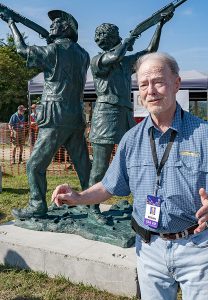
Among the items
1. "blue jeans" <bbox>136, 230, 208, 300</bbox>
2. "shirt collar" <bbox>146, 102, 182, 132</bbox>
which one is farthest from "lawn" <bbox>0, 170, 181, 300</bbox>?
"shirt collar" <bbox>146, 102, 182, 132</bbox>

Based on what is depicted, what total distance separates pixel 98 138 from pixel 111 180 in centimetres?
208

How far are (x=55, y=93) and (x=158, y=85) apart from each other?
2.44 meters

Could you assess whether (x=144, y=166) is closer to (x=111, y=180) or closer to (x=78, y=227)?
(x=111, y=180)

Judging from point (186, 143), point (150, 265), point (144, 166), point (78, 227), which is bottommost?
point (78, 227)

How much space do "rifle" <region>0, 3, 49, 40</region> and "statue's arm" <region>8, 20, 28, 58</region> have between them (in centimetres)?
7

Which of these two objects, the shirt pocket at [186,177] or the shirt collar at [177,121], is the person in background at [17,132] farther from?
the shirt pocket at [186,177]

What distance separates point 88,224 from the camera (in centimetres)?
405

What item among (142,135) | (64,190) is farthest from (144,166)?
(64,190)

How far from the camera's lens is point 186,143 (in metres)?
1.75

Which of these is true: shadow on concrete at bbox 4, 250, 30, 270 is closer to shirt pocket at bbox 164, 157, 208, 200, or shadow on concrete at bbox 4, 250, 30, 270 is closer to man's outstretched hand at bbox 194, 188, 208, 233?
shirt pocket at bbox 164, 157, 208, 200

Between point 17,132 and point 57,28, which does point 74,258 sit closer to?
point 57,28

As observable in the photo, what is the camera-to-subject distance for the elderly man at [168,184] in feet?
5.69

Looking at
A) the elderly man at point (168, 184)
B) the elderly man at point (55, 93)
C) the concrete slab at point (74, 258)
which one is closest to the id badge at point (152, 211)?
the elderly man at point (168, 184)

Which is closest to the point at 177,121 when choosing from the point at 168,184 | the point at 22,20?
the point at 168,184
